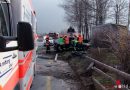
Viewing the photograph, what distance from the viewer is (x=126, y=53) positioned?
9.33 metres

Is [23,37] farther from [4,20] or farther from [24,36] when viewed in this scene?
[4,20]

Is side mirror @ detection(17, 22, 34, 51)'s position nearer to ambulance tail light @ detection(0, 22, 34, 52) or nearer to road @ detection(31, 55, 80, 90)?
ambulance tail light @ detection(0, 22, 34, 52)

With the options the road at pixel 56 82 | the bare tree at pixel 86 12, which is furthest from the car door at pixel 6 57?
the bare tree at pixel 86 12

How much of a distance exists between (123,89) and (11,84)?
477cm

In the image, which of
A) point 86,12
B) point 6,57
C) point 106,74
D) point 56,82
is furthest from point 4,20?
point 86,12

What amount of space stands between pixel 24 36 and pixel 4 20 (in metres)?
0.78

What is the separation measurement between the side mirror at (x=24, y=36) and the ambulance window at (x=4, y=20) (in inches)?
17.7

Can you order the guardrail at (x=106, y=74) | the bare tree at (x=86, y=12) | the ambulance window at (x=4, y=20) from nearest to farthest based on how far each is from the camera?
the ambulance window at (x=4, y=20), the guardrail at (x=106, y=74), the bare tree at (x=86, y=12)

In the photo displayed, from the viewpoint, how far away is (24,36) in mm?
3234

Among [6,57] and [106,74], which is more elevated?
[6,57]

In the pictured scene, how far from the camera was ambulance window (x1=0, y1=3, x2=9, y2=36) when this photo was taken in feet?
12.2

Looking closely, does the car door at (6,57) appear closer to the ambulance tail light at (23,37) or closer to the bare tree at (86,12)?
the ambulance tail light at (23,37)

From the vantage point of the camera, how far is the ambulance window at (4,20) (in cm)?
371

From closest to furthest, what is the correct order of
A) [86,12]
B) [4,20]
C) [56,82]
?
[4,20]
[56,82]
[86,12]
